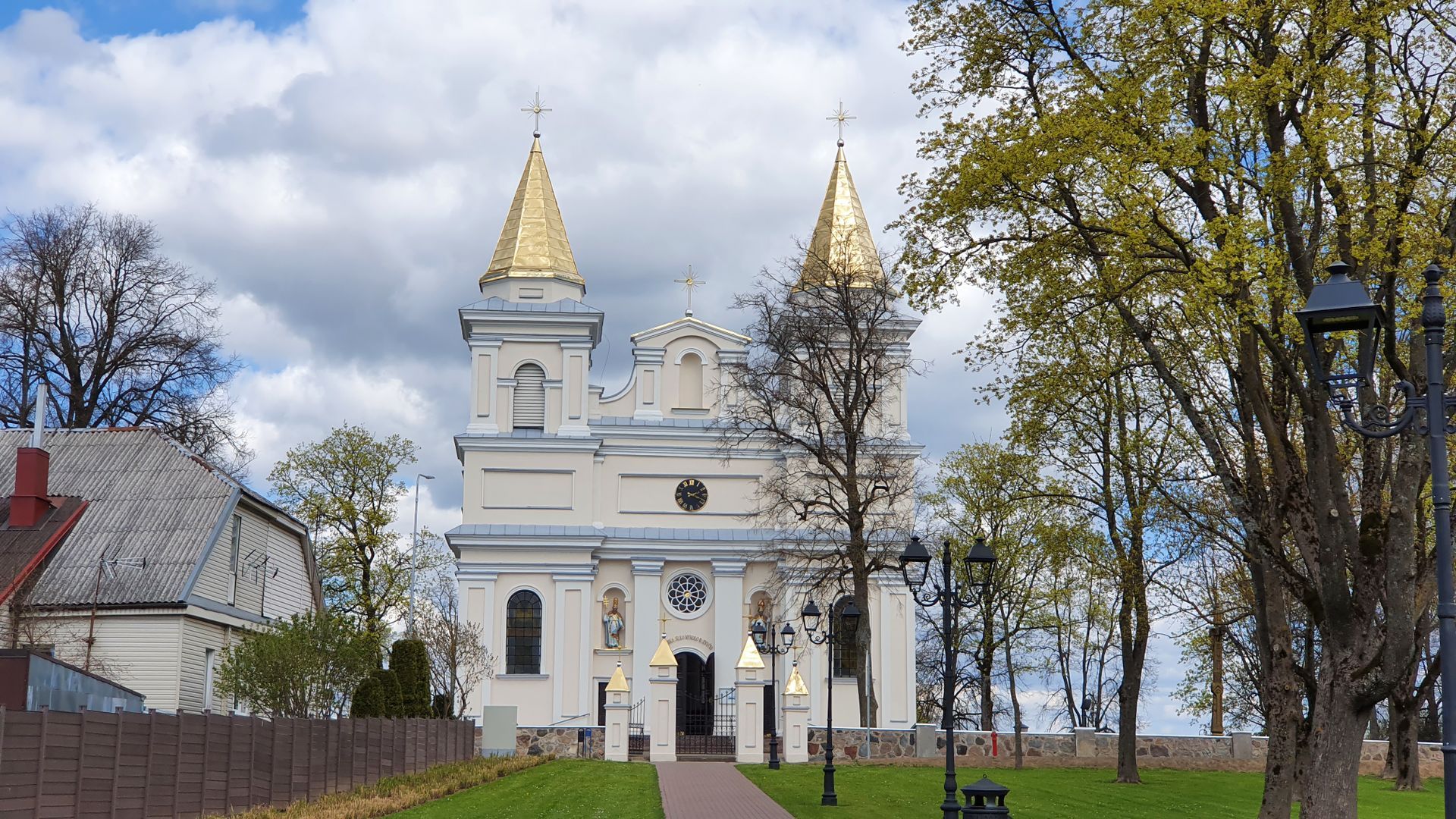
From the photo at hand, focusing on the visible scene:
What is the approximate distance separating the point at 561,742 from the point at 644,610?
852 centimetres

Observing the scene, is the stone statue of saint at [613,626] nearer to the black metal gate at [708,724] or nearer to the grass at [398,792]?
the black metal gate at [708,724]

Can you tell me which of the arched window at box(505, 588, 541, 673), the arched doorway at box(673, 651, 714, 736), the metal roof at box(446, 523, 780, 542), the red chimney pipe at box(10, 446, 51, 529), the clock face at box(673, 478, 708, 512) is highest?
the clock face at box(673, 478, 708, 512)

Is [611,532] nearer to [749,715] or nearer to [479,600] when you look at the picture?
[479,600]

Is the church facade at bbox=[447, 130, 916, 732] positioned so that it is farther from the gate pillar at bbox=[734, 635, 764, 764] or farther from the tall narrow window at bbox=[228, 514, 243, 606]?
the tall narrow window at bbox=[228, 514, 243, 606]

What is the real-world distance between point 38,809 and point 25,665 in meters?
5.10

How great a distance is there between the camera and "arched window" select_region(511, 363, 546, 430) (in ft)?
152

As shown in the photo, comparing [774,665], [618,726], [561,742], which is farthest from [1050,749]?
[561,742]

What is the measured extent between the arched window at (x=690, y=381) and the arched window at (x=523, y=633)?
26.6 feet

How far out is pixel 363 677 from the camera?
26250 millimetres

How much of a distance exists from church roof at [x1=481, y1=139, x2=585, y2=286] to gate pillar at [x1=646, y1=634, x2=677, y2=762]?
655 inches

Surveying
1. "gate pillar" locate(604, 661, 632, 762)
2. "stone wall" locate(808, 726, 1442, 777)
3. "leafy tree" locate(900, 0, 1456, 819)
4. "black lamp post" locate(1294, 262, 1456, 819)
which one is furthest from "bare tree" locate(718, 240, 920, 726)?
"black lamp post" locate(1294, 262, 1456, 819)

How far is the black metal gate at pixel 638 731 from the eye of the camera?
36906 millimetres

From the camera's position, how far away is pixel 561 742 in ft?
122

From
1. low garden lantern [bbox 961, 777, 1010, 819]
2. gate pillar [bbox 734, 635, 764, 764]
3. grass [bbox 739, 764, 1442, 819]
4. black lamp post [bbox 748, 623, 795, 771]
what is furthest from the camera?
gate pillar [bbox 734, 635, 764, 764]
